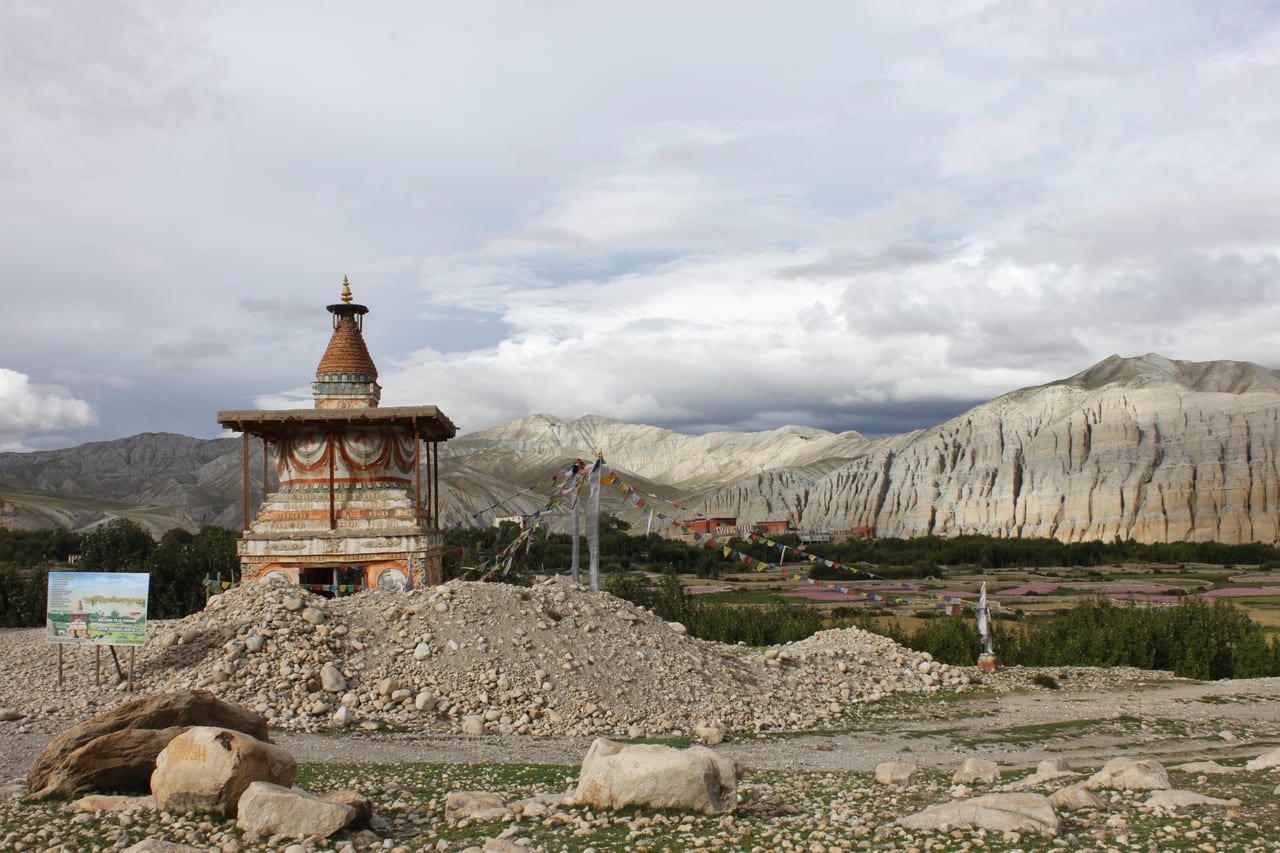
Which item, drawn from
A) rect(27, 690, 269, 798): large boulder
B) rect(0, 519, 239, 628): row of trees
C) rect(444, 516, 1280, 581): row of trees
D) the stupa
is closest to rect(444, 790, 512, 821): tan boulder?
rect(27, 690, 269, 798): large boulder

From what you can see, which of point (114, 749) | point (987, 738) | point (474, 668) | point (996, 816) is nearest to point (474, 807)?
point (114, 749)

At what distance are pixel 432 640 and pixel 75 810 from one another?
8.11m

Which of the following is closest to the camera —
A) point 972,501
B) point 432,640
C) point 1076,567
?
point 432,640

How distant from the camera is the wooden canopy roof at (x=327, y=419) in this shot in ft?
82.0

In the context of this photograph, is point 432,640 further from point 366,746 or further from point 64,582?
point 64,582

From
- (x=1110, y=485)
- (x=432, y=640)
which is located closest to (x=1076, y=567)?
(x=1110, y=485)

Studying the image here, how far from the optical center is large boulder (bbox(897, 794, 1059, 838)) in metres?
7.48

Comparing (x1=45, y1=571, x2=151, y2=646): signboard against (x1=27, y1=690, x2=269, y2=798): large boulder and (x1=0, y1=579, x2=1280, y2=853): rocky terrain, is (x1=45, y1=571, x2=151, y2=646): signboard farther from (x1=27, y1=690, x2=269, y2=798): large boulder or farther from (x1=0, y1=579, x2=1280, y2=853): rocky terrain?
(x1=27, y1=690, x2=269, y2=798): large boulder

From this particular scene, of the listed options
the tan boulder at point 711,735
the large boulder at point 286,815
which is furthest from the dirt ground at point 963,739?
the large boulder at point 286,815

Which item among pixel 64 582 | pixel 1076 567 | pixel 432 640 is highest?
pixel 64 582

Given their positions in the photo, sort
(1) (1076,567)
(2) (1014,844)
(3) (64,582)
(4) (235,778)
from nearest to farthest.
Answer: (2) (1014,844) < (4) (235,778) < (3) (64,582) < (1) (1076,567)

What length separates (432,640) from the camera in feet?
53.7

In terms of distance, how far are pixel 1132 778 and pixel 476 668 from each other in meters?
10.3

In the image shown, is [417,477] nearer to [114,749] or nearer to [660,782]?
[114,749]
